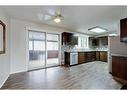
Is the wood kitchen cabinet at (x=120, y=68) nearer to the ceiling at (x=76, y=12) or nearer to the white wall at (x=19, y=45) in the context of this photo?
the ceiling at (x=76, y=12)

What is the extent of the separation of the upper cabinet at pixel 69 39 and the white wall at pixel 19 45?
86.6 inches

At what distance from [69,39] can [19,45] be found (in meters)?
3.23

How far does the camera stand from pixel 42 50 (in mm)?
6410

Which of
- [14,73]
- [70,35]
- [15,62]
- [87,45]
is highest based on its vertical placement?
[70,35]

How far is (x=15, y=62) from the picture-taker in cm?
511

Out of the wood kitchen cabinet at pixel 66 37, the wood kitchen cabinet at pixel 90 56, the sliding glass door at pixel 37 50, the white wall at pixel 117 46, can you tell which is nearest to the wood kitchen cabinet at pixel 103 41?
the wood kitchen cabinet at pixel 90 56

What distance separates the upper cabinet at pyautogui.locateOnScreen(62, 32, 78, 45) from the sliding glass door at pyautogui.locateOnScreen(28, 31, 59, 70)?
41 cm

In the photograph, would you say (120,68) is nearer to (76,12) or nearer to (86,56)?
(76,12)

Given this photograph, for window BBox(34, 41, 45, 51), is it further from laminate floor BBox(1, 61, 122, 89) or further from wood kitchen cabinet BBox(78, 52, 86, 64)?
wood kitchen cabinet BBox(78, 52, 86, 64)

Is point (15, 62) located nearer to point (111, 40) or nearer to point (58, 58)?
point (58, 58)

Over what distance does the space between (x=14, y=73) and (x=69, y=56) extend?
3115 mm

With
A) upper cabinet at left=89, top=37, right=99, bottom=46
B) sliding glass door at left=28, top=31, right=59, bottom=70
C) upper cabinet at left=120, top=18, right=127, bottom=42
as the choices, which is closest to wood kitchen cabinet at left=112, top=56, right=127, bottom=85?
upper cabinet at left=120, top=18, right=127, bottom=42

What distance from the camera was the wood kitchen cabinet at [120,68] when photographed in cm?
377
